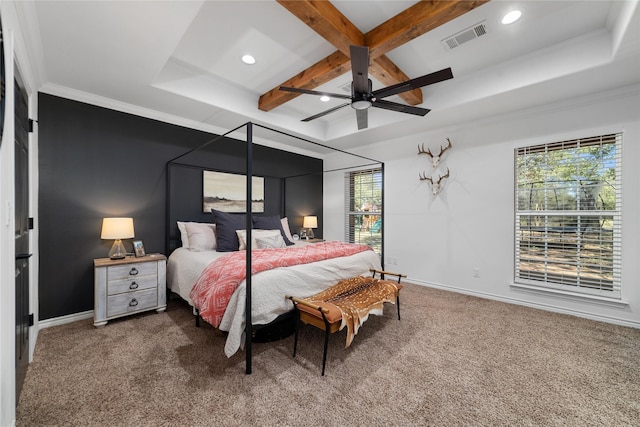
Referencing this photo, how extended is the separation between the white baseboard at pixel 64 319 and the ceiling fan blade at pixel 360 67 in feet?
12.2

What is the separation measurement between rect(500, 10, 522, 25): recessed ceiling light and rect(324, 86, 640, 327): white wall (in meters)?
1.55

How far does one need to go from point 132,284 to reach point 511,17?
4.47m

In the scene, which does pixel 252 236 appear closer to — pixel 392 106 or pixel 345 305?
pixel 345 305

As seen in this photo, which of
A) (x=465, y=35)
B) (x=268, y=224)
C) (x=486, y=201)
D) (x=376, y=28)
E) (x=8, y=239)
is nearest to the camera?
(x=8, y=239)

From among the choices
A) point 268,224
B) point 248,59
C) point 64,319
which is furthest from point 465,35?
point 64,319

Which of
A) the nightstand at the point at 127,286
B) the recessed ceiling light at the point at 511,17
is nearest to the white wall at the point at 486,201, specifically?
the recessed ceiling light at the point at 511,17

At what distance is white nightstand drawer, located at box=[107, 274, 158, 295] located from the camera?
2.69 metres

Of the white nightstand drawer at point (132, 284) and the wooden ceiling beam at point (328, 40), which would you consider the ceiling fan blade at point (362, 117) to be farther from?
the white nightstand drawer at point (132, 284)

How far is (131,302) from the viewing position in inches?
110

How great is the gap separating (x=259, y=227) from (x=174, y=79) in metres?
2.14

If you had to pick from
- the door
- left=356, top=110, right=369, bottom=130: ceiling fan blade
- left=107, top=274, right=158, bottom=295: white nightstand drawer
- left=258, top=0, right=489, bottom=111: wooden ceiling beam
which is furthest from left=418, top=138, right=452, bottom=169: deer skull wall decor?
the door

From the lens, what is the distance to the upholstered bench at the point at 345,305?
1961mm

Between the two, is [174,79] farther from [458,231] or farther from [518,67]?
[458,231]

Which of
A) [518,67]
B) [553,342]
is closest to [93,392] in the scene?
[553,342]
